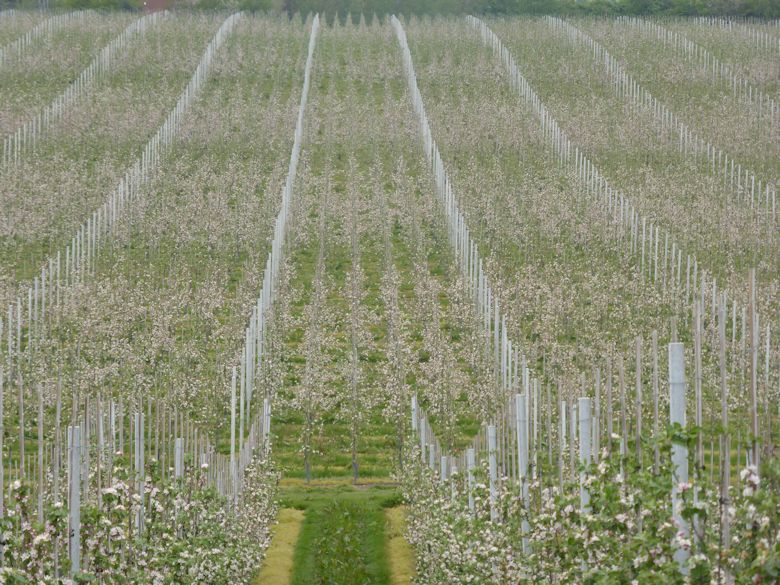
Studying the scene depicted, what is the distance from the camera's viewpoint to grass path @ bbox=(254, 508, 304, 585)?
59.9 ft

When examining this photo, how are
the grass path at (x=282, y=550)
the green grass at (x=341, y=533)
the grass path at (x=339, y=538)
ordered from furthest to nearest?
1. the grass path at (x=282, y=550)
2. the grass path at (x=339, y=538)
3. the green grass at (x=341, y=533)

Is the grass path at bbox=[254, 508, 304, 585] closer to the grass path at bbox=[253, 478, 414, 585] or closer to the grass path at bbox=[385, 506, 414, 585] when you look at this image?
the grass path at bbox=[253, 478, 414, 585]

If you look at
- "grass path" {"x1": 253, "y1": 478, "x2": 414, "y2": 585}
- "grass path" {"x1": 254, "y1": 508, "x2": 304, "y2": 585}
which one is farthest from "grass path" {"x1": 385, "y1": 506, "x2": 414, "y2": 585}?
"grass path" {"x1": 254, "y1": 508, "x2": 304, "y2": 585}

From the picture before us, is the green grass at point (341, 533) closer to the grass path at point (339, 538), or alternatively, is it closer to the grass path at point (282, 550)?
the grass path at point (339, 538)

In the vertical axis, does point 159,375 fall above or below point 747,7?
below

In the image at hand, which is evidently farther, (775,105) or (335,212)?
(775,105)

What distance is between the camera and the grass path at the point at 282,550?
59.9 feet

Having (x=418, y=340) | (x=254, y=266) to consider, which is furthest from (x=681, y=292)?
(x=254, y=266)

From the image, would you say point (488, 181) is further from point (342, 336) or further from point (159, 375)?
point (159, 375)

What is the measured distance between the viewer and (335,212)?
39.4 meters

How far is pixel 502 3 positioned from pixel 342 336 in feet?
201

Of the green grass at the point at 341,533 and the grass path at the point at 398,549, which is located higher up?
the green grass at the point at 341,533

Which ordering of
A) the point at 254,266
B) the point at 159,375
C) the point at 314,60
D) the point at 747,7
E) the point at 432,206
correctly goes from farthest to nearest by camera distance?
the point at 747,7, the point at 314,60, the point at 432,206, the point at 254,266, the point at 159,375

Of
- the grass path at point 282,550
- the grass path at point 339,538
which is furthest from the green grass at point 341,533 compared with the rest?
the grass path at point 282,550
